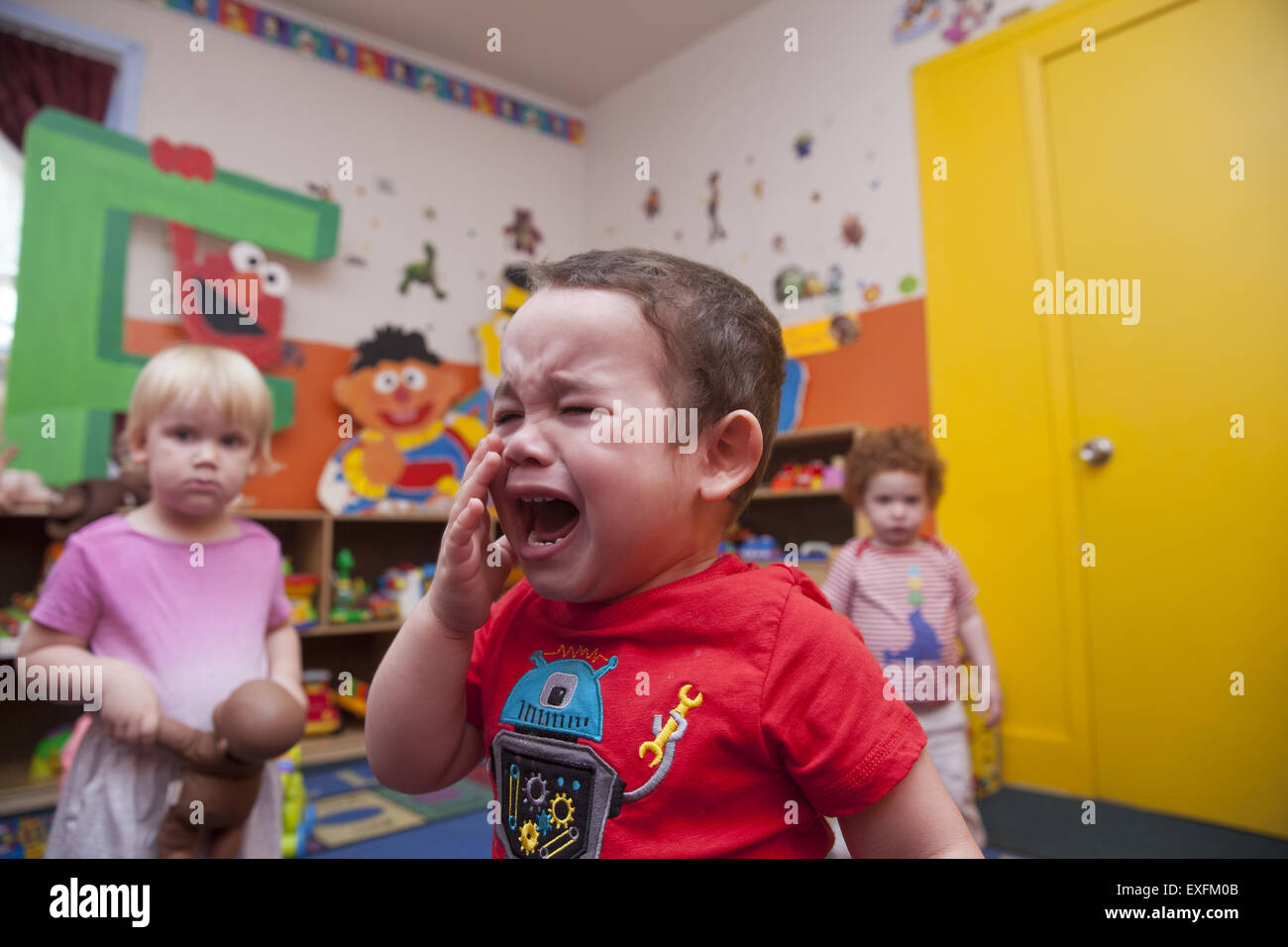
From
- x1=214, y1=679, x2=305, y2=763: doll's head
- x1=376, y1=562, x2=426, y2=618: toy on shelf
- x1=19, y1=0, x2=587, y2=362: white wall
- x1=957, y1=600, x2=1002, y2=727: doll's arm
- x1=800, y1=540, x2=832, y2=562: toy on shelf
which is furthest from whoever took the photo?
x1=376, y1=562, x2=426, y2=618: toy on shelf

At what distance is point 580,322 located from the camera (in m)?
0.70

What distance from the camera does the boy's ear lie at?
0.75 m

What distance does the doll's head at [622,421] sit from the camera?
680 millimetres

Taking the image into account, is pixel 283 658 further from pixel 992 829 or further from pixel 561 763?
pixel 992 829

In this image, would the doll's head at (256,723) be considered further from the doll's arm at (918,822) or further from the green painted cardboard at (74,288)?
the green painted cardboard at (74,288)

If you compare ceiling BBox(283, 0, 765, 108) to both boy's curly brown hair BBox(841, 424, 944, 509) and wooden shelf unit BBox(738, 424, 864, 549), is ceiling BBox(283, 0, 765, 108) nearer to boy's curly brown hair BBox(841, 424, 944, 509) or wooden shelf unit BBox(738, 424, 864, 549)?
wooden shelf unit BBox(738, 424, 864, 549)

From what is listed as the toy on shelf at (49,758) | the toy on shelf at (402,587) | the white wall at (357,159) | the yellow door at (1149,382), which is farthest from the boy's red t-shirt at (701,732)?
the white wall at (357,159)

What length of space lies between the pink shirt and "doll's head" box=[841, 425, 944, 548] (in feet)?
5.21

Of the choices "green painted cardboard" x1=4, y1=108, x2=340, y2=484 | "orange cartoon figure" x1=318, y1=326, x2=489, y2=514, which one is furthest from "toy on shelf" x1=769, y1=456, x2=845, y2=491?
"green painted cardboard" x1=4, y1=108, x2=340, y2=484

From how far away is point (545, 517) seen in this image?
2.46 feet

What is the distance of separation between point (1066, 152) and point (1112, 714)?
1.91 metres

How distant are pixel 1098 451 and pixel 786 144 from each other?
206 centimetres
